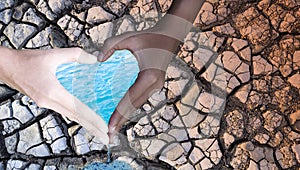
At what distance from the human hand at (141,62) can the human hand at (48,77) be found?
64mm

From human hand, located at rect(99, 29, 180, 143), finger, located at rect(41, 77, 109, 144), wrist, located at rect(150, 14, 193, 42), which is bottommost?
finger, located at rect(41, 77, 109, 144)

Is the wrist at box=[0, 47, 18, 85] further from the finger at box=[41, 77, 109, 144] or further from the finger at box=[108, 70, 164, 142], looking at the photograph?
the finger at box=[108, 70, 164, 142]

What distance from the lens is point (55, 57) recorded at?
2158 millimetres

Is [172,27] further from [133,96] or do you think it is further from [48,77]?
[48,77]

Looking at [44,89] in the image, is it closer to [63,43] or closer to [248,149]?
[63,43]

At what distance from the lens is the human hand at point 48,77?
213 cm

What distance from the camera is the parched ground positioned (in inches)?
103

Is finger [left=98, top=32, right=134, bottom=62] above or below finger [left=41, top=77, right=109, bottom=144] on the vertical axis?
above

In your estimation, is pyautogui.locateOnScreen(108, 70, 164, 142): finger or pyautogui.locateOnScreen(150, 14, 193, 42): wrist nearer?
pyautogui.locateOnScreen(108, 70, 164, 142): finger

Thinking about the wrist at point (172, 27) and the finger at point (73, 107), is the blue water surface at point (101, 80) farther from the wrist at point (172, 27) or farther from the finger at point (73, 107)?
the wrist at point (172, 27)

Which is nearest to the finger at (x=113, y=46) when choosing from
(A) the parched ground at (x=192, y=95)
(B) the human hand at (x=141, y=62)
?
(B) the human hand at (x=141, y=62)

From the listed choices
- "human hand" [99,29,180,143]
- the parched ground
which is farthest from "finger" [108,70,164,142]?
the parched ground

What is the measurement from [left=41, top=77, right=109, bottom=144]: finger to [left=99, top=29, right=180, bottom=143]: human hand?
0.04 m

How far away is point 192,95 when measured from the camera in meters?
2.66
